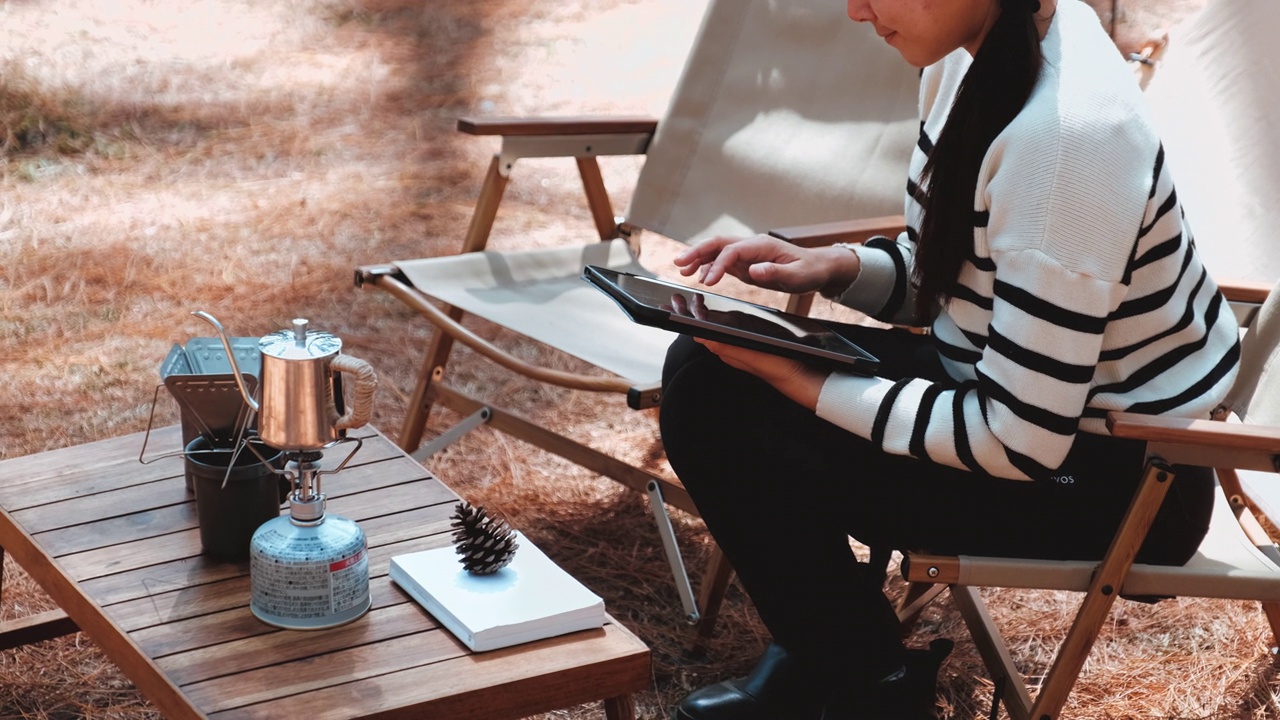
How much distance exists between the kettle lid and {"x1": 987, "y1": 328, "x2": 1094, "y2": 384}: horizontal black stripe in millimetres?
739

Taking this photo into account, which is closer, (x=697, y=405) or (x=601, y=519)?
(x=697, y=405)

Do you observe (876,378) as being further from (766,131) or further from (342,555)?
(766,131)

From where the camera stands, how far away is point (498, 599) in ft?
4.86

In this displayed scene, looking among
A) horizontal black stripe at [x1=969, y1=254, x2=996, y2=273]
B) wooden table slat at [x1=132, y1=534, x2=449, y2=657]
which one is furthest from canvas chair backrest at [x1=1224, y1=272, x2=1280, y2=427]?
Result: wooden table slat at [x1=132, y1=534, x2=449, y2=657]

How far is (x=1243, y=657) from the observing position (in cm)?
229

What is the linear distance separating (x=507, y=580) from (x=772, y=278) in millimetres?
631

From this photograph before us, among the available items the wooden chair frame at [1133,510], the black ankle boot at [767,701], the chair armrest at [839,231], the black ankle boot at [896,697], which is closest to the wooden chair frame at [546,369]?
the chair armrest at [839,231]

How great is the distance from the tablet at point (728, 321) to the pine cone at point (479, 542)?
0.30 meters

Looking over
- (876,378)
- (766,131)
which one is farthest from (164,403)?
(876,378)

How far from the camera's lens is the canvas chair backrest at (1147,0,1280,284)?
91.4 inches

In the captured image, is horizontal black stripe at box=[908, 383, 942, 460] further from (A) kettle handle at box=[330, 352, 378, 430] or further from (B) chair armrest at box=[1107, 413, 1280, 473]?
(A) kettle handle at box=[330, 352, 378, 430]

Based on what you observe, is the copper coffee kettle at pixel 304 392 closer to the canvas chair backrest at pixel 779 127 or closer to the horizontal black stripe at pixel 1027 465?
the horizontal black stripe at pixel 1027 465

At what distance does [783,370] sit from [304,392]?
0.58 m

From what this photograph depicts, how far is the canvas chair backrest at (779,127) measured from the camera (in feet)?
8.94
